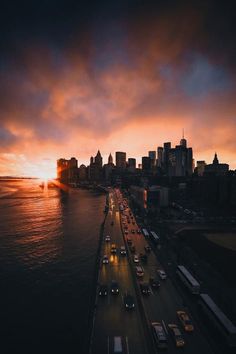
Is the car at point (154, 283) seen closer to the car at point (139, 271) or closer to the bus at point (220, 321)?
the car at point (139, 271)

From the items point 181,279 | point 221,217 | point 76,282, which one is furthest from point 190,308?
point 221,217

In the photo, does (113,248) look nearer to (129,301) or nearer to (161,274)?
(161,274)

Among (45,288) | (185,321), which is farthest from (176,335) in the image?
(45,288)

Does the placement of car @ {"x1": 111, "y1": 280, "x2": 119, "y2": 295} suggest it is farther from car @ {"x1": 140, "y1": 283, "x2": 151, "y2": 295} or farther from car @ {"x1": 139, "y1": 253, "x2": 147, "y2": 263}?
car @ {"x1": 139, "y1": 253, "x2": 147, "y2": 263}

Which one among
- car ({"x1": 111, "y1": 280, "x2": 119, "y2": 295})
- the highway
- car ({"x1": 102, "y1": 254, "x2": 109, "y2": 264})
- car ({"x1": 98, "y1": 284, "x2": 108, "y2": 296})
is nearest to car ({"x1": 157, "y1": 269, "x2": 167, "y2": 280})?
the highway

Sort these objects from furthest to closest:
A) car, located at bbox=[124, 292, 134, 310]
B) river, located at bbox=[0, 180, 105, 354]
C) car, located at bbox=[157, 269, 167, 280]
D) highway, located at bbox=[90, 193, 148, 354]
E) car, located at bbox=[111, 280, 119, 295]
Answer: car, located at bbox=[157, 269, 167, 280], car, located at bbox=[111, 280, 119, 295], car, located at bbox=[124, 292, 134, 310], river, located at bbox=[0, 180, 105, 354], highway, located at bbox=[90, 193, 148, 354]

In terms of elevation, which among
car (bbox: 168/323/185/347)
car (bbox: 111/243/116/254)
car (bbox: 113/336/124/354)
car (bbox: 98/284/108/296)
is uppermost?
car (bbox: 111/243/116/254)
